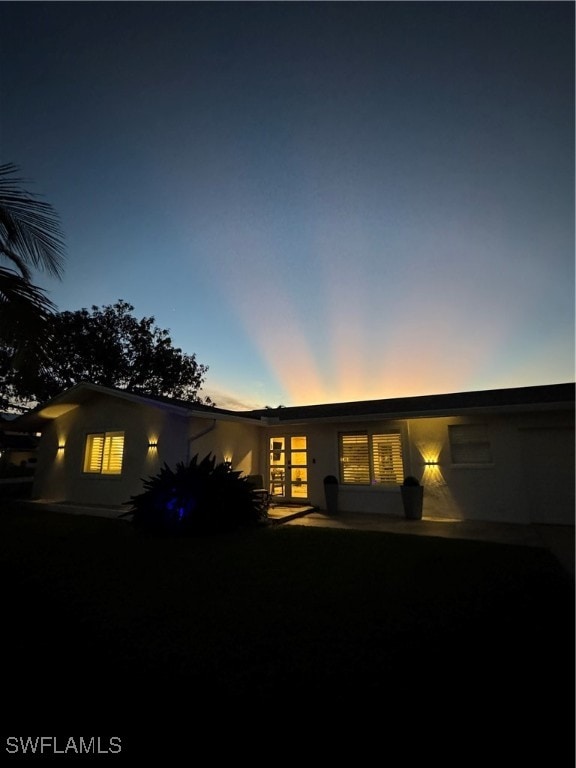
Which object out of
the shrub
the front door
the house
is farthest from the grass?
the front door

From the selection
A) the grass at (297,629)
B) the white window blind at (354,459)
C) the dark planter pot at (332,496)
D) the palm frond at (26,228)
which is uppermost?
the palm frond at (26,228)

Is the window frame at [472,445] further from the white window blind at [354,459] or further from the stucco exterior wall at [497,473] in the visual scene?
the white window blind at [354,459]

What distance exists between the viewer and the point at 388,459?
991cm

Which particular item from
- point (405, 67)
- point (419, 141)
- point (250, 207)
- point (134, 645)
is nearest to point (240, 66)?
point (250, 207)

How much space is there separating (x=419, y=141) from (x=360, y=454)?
794 centimetres

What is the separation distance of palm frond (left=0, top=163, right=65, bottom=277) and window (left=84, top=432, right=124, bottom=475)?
7520 millimetres

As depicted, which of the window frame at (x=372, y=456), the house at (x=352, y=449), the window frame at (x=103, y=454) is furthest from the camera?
the window frame at (x=103, y=454)

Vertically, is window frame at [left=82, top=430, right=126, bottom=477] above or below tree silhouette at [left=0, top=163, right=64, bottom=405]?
below

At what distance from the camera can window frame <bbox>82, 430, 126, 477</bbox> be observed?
1075 centimetres

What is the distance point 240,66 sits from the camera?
23.7 ft

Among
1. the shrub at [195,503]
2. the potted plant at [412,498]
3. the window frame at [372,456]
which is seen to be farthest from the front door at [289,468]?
the potted plant at [412,498]

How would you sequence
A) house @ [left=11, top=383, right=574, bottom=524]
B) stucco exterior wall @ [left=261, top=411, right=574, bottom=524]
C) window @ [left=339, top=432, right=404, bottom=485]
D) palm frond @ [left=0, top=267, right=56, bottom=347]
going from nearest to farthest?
palm frond @ [left=0, top=267, right=56, bottom=347] → stucco exterior wall @ [left=261, top=411, right=574, bottom=524] → house @ [left=11, top=383, right=574, bottom=524] → window @ [left=339, top=432, right=404, bottom=485]

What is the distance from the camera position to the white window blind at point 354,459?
10.2 meters

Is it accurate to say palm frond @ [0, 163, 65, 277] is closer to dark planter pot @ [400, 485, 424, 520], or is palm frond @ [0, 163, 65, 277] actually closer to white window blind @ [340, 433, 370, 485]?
white window blind @ [340, 433, 370, 485]
